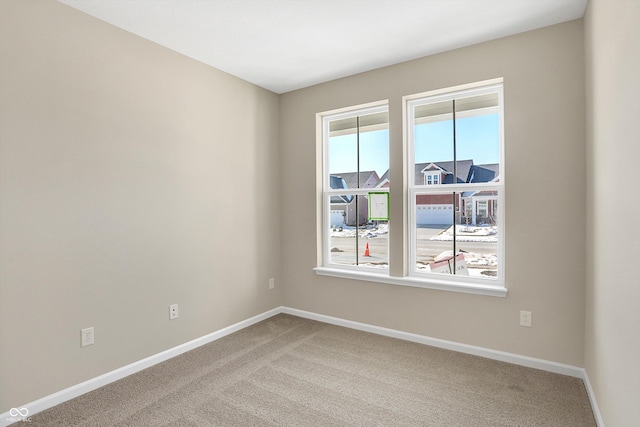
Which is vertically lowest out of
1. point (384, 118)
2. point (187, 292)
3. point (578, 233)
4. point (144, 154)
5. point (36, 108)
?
point (187, 292)

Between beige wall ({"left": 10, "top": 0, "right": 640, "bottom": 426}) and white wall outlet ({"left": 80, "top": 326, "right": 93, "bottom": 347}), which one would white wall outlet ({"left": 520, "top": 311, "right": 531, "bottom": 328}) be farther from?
white wall outlet ({"left": 80, "top": 326, "right": 93, "bottom": 347})

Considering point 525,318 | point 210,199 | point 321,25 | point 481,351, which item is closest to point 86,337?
point 210,199

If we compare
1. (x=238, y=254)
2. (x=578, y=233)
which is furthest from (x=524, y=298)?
(x=238, y=254)

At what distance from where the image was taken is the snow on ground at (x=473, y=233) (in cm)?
292

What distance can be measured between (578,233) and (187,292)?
10.3ft

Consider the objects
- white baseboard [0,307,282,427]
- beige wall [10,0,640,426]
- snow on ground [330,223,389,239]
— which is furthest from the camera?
snow on ground [330,223,389,239]

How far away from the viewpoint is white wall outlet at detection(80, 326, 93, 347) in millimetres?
2318

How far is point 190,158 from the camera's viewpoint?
305 cm

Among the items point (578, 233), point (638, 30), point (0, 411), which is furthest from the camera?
point (578, 233)

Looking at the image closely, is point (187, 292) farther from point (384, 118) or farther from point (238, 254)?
point (384, 118)

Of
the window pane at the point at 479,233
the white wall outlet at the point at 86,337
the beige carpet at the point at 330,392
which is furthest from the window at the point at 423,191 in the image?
the white wall outlet at the point at 86,337

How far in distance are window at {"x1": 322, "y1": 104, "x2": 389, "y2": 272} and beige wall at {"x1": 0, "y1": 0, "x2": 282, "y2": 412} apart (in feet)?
3.15

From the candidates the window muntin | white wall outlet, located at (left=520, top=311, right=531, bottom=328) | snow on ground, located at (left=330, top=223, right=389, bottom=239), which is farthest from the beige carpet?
snow on ground, located at (left=330, top=223, right=389, bottom=239)

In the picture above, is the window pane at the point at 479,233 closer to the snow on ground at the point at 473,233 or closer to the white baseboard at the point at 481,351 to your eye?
the snow on ground at the point at 473,233
